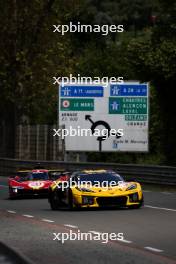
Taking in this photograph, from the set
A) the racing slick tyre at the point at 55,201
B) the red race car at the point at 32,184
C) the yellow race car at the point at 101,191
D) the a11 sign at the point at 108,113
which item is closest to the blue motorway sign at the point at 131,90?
the a11 sign at the point at 108,113

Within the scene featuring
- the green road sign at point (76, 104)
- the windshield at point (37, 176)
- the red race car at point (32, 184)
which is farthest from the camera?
the green road sign at point (76, 104)

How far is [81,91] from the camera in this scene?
4959 cm

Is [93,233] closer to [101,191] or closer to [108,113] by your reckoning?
[101,191]

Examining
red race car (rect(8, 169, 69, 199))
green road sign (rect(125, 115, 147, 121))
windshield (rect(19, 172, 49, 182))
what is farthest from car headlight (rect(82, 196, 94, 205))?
green road sign (rect(125, 115, 147, 121))

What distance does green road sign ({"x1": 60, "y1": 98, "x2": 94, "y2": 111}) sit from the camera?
49.8 meters

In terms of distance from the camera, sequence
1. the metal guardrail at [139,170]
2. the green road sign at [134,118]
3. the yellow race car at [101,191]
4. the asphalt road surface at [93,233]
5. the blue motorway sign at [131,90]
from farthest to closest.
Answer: the green road sign at [134,118] → the blue motorway sign at [131,90] → the metal guardrail at [139,170] → the yellow race car at [101,191] → the asphalt road surface at [93,233]

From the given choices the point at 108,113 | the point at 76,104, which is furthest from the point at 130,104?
the point at 76,104

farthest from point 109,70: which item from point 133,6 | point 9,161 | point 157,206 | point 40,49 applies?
point 133,6

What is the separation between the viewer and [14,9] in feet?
192

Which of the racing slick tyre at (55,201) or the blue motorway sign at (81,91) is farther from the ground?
the blue motorway sign at (81,91)

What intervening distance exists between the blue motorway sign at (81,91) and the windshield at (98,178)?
22.0m

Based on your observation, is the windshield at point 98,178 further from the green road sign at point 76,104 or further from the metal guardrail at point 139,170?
the green road sign at point 76,104

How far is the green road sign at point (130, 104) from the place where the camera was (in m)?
49.2

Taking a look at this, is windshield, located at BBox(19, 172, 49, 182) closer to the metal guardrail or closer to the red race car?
the red race car
